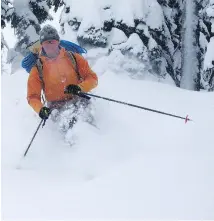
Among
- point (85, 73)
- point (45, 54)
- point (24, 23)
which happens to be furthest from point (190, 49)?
point (24, 23)

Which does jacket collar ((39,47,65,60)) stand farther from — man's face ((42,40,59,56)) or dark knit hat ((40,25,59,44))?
dark knit hat ((40,25,59,44))

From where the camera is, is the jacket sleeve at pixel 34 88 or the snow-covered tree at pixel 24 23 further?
the snow-covered tree at pixel 24 23

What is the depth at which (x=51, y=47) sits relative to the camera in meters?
6.86

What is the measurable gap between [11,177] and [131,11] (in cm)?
731

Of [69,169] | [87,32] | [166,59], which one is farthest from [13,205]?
[166,59]

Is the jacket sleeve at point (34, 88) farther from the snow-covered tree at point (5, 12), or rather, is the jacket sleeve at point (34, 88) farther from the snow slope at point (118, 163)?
the snow-covered tree at point (5, 12)

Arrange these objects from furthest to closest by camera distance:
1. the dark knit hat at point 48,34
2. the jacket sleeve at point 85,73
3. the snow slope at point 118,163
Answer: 1. the jacket sleeve at point 85,73
2. the dark knit hat at point 48,34
3. the snow slope at point 118,163

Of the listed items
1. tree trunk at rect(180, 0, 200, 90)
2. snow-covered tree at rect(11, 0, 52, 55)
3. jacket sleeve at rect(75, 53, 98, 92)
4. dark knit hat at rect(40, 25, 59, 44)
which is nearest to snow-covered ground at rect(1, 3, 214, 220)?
jacket sleeve at rect(75, 53, 98, 92)

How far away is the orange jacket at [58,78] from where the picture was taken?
7.00m

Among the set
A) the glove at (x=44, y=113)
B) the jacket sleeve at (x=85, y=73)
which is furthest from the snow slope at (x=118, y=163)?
the jacket sleeve at (x=85, y=73)

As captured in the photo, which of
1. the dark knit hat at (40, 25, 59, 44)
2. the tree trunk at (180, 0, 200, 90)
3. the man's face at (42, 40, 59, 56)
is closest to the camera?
the dark knit hat at (40, 25, 59, 44)

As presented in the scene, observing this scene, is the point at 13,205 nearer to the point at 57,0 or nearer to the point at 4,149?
the point at 4,149

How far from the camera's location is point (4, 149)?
6.75 meters

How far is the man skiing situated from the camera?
22.3 ft
